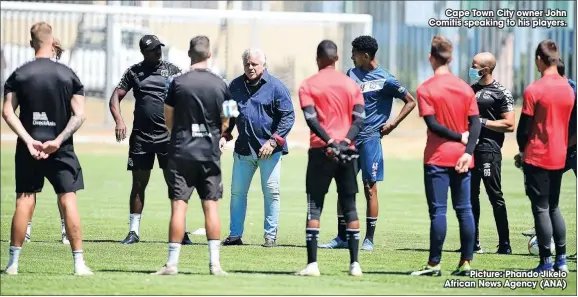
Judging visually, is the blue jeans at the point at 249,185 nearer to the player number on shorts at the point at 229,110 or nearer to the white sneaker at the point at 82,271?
the player number on shorts at the point at 229,110

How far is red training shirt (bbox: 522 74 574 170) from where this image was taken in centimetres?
1250

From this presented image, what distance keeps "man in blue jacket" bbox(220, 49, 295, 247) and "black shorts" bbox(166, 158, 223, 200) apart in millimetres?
2848

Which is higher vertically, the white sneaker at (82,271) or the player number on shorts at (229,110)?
the player number on shorts at (229,110)

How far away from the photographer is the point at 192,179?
39.9ft

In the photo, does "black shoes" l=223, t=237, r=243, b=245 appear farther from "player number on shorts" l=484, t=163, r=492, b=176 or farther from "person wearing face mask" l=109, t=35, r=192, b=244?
"player number on shorts" l=484, t=163, r=492, b=176

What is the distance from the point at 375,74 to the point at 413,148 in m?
18.5

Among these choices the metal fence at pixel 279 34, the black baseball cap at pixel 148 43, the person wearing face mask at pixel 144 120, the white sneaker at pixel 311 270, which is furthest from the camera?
the metal fence at pixel 279 34

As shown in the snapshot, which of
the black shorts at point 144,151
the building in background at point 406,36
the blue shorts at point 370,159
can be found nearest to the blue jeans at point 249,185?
the black shorts at point 144,151

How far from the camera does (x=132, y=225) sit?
1531 centimetres

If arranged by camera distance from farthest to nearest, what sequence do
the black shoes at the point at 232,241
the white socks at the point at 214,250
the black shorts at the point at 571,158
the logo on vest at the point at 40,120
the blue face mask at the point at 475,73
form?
the black shoes at the point at 232,241 → the blue face mask at the point at 475,73 → the black shorts at the point at 571,158 → the white socks at the point at 214,250 → the logo on vest at the point at 40,120

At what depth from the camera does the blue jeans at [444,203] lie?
12219 millimetres

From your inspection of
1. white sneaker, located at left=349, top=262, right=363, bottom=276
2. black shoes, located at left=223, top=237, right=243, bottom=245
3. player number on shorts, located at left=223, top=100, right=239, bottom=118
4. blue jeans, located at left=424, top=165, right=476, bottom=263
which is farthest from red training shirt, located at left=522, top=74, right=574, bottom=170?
black shoes, located at left=223, top=237, right=243, bottom=245

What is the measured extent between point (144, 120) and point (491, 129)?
394cm

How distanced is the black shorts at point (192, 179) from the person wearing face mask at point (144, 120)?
3.17 m
